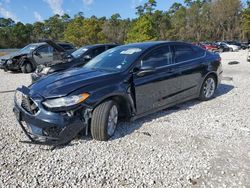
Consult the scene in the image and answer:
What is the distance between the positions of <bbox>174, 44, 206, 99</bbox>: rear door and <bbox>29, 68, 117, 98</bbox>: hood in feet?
5.93

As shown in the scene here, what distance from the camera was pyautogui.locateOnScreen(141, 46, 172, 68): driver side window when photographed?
4.55 m

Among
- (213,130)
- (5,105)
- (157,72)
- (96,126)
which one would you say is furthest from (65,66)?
(213,130)

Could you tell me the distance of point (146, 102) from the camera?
4.45 meters

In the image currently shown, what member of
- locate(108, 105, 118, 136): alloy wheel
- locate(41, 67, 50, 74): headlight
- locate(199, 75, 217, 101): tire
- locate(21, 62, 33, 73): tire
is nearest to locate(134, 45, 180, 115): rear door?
locate(108, 105, 118, 136): alloy wheel

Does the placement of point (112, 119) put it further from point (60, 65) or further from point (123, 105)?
point (60, 65)

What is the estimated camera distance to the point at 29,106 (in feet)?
12.0

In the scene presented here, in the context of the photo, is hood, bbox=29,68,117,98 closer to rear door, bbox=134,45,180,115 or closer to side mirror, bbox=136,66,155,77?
side mirror, bbox=136,66,155,77

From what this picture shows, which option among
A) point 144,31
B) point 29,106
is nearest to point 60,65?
point 29,106

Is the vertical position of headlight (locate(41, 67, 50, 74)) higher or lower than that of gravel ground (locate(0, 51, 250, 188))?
higher

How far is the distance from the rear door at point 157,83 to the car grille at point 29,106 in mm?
1609

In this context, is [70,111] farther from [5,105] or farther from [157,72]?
[5,105]

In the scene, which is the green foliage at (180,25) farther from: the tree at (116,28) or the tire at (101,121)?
the tire at (101,121)

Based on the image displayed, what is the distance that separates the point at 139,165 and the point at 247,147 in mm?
1639

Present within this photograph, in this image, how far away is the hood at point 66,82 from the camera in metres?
3.57
